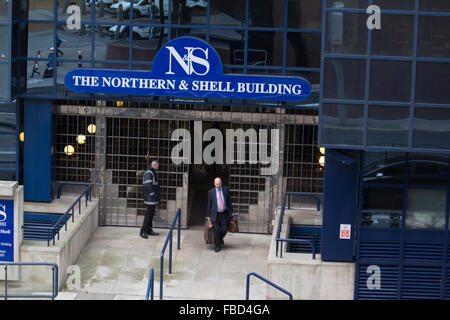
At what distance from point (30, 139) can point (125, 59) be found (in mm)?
3118

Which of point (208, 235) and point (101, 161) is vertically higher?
point (101, 161)

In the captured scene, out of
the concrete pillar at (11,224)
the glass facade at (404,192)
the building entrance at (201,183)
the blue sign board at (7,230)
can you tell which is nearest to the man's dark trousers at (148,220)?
the building entrance at (201,183)

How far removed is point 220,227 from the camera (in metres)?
19.8

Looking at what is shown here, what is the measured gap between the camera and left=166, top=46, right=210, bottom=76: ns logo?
19906 mm

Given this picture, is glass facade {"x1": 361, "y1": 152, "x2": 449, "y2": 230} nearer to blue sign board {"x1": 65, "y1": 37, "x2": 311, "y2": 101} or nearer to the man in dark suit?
blue sign board {"x1": 65, "y1": 37, "x2": 311, "y2": 101}

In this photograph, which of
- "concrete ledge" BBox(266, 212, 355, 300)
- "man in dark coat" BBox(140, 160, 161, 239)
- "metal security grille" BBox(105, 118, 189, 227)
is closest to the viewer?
Answer: "concrete ledge" BBox(266, 212, 355, 300)

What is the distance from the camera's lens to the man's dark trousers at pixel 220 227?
64.2ft

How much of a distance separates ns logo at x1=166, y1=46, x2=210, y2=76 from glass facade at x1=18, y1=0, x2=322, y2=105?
16.9 inches

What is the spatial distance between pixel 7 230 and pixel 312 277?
642 centimetres

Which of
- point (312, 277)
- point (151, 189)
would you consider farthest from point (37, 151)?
point (312, 277)

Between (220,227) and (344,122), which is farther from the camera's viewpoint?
(220,227)

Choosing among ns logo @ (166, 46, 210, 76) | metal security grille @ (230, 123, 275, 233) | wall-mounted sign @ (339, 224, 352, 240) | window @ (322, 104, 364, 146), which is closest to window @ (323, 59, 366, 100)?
window @ (322, 104, 364, 146)

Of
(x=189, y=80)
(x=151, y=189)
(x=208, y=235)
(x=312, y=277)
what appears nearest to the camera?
(x=312, y=277)

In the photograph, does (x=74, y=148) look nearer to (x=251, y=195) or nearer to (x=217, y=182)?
(x=217, y=182)
